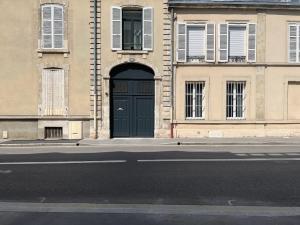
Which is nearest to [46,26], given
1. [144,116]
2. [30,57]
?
[30,57]

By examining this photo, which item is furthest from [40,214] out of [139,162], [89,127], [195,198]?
[89,127]

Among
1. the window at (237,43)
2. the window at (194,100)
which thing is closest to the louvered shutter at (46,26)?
the window at (194,100)

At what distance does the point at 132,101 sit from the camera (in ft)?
72.1

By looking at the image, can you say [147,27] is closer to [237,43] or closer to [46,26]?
[237,43]

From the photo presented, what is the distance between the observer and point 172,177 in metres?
10.3

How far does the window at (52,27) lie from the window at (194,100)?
19.5 feet

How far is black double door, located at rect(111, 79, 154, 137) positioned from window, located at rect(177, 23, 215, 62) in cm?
198

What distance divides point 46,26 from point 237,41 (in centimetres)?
849

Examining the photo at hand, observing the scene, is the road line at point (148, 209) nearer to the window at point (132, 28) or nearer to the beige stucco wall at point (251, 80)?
the beige stucco wall at point (251, 80)

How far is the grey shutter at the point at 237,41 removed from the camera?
72.6ft

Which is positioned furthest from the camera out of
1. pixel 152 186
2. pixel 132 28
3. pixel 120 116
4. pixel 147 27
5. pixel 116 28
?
pixel 132 28

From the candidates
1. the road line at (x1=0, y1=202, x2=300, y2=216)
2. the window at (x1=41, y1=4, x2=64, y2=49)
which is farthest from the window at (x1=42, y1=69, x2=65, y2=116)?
the road line at (x1=0, y1=202, x2=300, y2=216)

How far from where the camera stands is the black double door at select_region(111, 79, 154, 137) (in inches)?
864

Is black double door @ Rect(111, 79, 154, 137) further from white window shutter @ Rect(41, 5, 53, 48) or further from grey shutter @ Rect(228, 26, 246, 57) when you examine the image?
grey shutter @ Rect(228, 26, 246, 57)
